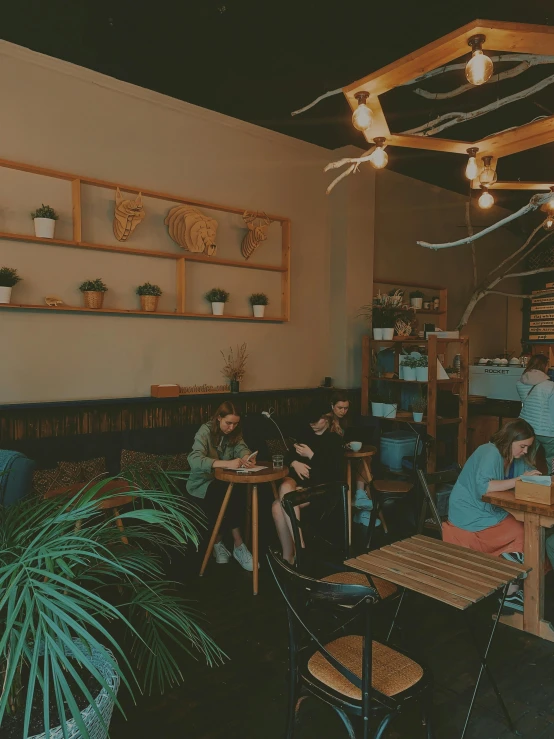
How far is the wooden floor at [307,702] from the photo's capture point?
2289mm

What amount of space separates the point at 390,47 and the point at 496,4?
80 cm

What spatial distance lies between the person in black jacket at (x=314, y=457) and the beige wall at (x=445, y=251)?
306cm

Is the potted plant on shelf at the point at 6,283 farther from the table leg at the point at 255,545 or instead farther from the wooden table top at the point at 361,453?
the wooden table top at the point at 361,453

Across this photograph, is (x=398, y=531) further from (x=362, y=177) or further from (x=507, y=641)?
(x=362, y=177)

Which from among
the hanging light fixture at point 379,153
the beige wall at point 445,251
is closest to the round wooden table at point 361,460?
the hanging light fixture at point 379,153

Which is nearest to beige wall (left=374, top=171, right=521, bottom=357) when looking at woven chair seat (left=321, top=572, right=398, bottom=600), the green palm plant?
woven chair seat (left=321, top=572, right=398, bottom=600)

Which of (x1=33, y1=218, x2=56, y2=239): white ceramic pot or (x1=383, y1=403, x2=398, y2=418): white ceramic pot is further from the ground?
(x1=33, y1=218, x2=56, y2=239): white ceramic pot

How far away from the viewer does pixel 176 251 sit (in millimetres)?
5102

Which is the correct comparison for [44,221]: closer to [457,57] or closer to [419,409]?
[457,57]

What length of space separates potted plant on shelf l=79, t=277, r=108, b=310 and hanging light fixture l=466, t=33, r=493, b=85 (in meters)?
3.18

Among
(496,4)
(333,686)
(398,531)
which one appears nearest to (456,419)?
(398,531)

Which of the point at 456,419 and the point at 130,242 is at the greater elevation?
the point at 130,242

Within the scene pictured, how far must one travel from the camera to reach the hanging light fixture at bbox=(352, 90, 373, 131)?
2703mm

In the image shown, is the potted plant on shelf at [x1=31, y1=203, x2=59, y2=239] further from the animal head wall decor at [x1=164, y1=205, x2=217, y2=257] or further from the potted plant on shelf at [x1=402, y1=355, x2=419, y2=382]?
the potted plant on shelf at [x1=402, y1=355, x2=419, y2=382]
